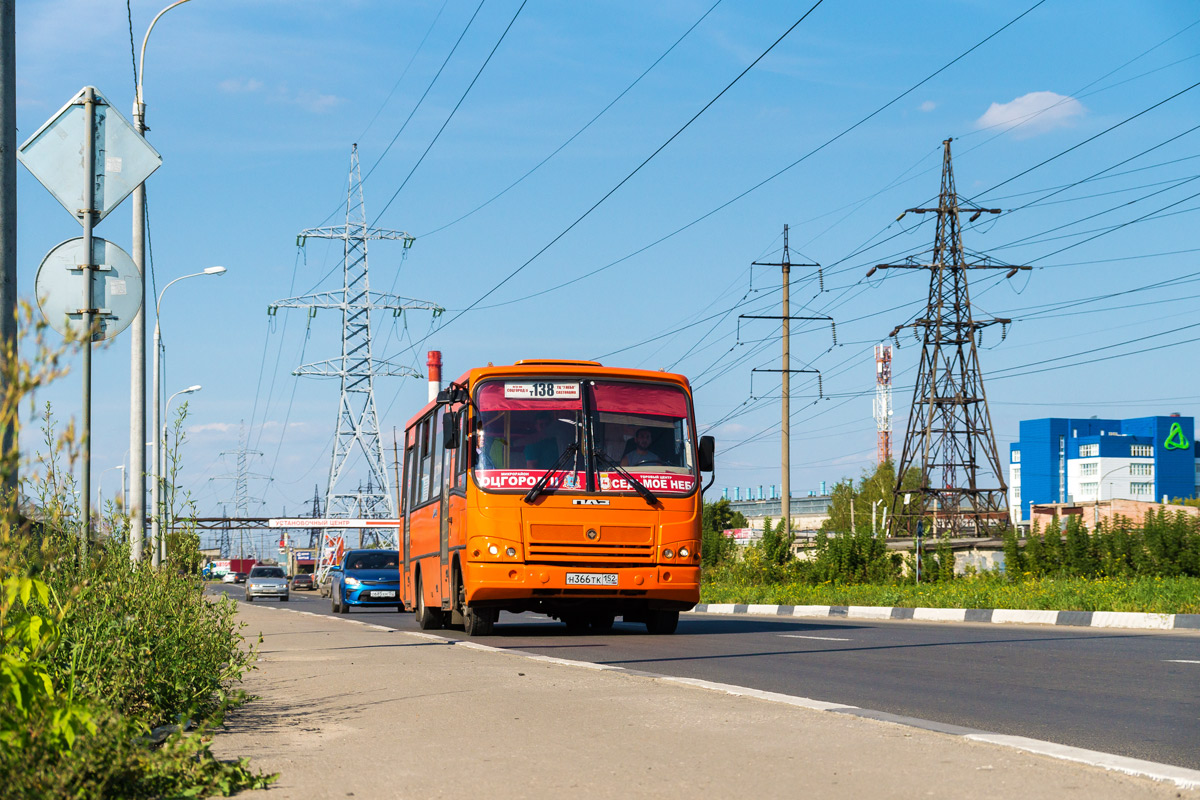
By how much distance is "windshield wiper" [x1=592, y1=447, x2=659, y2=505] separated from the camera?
16.2m

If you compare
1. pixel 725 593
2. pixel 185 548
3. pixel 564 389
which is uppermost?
pixel 564 389

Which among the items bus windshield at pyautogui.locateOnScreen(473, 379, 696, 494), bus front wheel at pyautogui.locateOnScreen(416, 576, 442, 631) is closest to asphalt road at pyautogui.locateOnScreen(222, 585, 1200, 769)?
bus front wheel at pyautogui.locateOnScreen(416, 576, 442, 631)

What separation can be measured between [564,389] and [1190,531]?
16.6 meters

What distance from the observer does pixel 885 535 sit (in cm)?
3612

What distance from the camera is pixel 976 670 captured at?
37.3ft

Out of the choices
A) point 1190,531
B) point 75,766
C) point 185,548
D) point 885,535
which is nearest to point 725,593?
point 885,535

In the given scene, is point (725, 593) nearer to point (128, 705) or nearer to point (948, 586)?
point (948, 586)

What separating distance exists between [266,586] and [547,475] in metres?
40.6

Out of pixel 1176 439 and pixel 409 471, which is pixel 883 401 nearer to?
pixel 1176 439

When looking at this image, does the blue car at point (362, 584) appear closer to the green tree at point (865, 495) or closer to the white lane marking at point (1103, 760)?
the white lane marking at point (1103, 760)

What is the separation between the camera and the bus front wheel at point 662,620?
17.9 metres

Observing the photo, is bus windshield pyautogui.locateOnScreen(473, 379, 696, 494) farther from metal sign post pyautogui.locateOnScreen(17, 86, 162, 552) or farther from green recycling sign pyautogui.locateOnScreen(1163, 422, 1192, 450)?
green recycling sign pyautogui.locateOnScreen(1163, 422, 1192, 450)

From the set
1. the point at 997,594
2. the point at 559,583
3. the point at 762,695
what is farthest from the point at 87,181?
the point at 997,594

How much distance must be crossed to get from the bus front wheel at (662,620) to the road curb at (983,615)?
21.8ft
